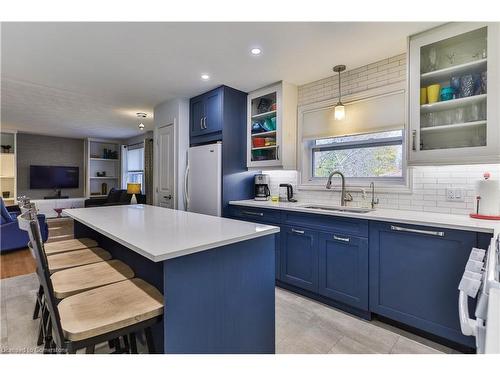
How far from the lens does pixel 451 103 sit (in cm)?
206

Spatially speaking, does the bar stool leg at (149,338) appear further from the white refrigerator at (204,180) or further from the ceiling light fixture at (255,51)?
the ceiling light fixture at (255,51)

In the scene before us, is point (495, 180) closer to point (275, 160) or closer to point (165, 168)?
point (275, 160)

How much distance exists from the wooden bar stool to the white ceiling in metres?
1.72

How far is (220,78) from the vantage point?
311cm

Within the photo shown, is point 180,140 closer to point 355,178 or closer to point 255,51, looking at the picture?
point 255,51

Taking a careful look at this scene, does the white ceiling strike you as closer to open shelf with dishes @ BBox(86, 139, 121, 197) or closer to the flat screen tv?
the flat screen tv

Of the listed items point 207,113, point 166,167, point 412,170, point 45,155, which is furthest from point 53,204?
point 412,170

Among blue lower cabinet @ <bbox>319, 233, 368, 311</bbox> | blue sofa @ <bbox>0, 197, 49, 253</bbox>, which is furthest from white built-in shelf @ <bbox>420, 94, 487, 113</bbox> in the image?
blue sofa @ <bbox>0, 197, 49, 253</bbox>

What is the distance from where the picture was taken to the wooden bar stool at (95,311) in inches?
39.6

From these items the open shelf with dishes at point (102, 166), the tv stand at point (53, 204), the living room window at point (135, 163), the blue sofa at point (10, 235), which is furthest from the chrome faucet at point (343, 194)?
the open shelf with dishes at point (102, 166)

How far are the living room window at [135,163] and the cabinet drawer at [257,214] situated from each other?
211 inches
